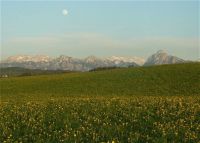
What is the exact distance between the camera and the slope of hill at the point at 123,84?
5826cm

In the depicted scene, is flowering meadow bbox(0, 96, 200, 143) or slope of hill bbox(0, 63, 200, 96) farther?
slope of hill bbox(0, 63, 200, 96)

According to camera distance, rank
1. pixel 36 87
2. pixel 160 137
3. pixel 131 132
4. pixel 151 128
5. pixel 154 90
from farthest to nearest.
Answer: pixel 36 87 < pixel 154 90 < pixel 151 128 < pixel 131 132 < pixel 160 137

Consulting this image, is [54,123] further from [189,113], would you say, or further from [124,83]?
[124,83]

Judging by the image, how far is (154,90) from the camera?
5812 centimetres

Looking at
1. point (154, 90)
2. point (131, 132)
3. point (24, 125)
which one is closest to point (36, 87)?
point (154, 90)

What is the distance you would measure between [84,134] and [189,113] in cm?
680

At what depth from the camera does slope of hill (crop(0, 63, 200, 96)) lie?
5826 cm

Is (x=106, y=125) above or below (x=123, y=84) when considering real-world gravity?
above

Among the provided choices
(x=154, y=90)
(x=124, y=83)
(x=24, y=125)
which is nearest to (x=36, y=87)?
(x=124, y=83)

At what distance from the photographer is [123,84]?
66.0m

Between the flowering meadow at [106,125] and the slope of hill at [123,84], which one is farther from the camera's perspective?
the slope of hill at [123,84]

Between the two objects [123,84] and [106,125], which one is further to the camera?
[123,84]

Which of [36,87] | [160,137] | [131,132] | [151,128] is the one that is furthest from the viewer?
[36,87]

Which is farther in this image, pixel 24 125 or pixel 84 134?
pixel 24 125
